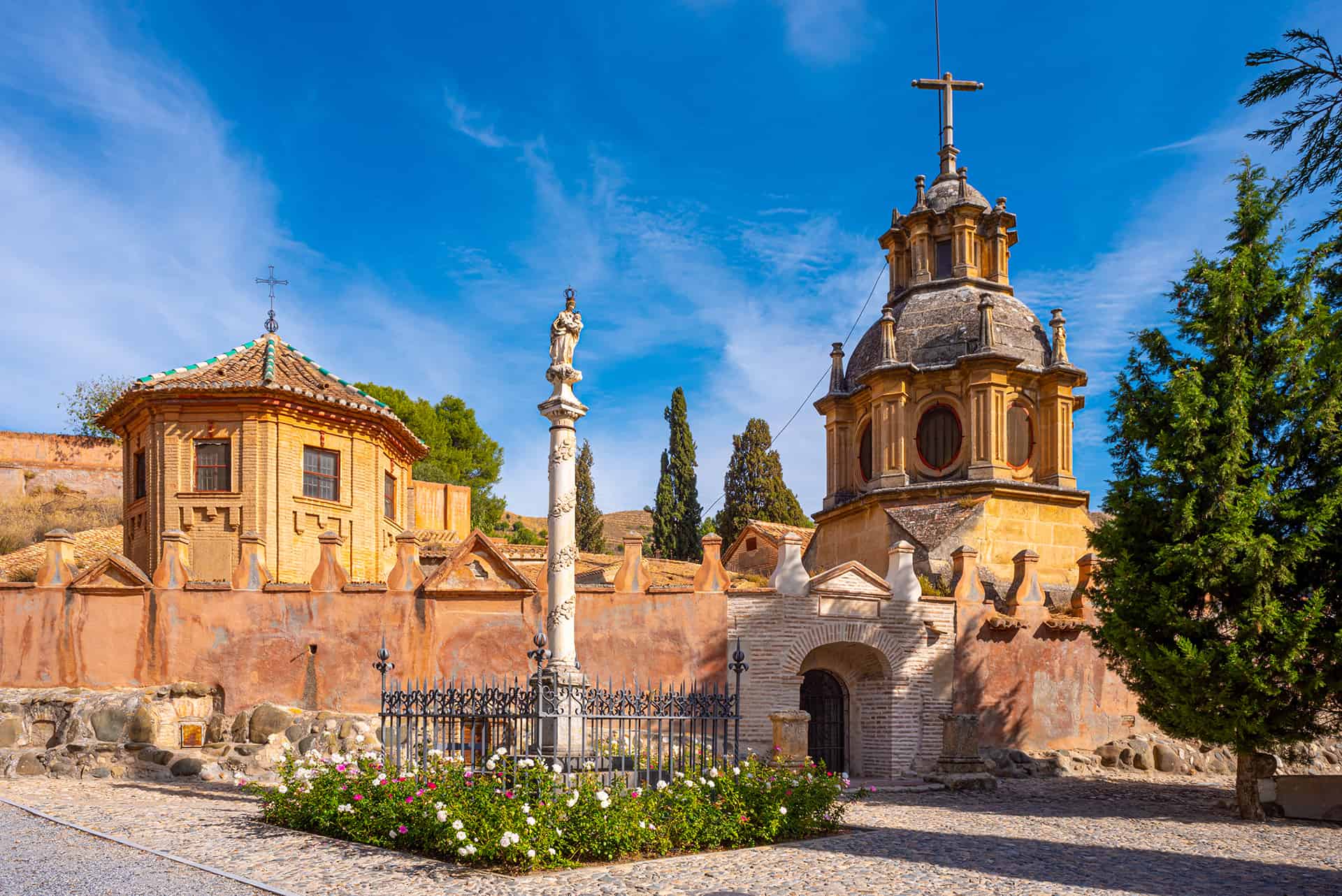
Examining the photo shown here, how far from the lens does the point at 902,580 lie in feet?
64.8

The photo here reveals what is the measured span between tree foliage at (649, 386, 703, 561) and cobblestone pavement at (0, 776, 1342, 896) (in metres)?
25.1

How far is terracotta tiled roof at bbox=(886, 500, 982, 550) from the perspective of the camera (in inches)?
916

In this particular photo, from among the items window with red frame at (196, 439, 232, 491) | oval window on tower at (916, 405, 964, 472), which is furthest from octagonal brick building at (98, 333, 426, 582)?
oval window on tower at (916, 405, 964, 472)

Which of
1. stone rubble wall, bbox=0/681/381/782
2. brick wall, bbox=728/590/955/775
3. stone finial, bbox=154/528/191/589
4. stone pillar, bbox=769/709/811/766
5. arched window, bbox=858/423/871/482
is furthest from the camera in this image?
arched window, bbox=858/423/871/482

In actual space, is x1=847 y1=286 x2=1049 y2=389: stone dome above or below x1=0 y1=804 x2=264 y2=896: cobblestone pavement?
above

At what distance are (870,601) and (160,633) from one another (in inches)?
486

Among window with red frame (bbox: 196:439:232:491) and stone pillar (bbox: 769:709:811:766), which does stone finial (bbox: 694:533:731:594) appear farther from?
window with red frame (bbox: 196:439:232:491)

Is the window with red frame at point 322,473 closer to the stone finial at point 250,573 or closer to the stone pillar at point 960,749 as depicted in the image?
the stone finial at point 250,573

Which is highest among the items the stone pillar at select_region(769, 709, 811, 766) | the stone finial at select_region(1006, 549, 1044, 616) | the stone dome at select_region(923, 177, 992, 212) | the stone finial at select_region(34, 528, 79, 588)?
the stone dome at select_region(923, 177, 992, 212)

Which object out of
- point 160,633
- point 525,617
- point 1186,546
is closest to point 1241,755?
point 1186,546

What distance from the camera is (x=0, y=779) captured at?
52.3ft

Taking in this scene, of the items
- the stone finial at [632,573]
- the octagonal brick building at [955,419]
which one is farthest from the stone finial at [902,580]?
the stone finial at [632,573]

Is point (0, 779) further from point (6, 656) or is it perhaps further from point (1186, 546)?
point (1186, 546)

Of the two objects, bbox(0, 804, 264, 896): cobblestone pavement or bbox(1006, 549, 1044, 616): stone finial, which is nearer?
bbox(0, 804, 264, 896): cobblestone pavement
